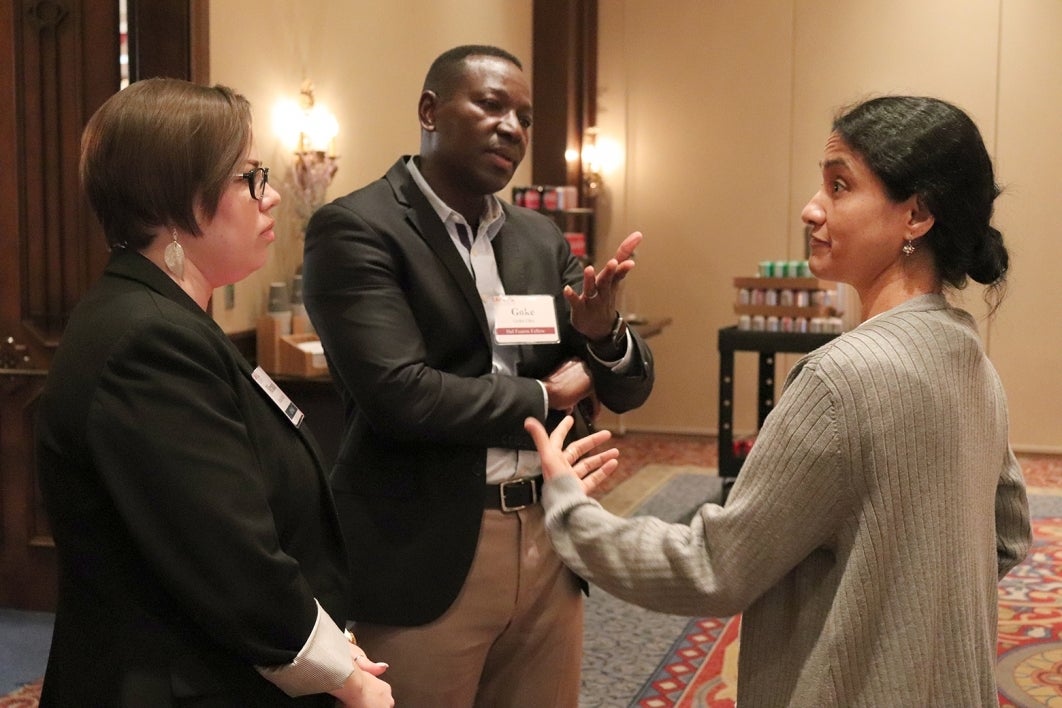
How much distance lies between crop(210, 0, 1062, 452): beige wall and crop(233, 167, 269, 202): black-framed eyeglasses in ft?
18.0

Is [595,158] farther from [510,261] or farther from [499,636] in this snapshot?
[499,636]

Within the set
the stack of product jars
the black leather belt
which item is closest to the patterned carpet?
the stack of product jars

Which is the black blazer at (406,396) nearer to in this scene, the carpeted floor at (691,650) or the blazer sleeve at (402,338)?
the blazer sleeve at (402,338)

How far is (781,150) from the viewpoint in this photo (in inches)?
322

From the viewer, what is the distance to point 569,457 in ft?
4.91

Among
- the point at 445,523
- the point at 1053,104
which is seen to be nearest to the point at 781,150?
the point at 1053,104

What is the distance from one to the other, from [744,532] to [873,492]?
6.1 inches

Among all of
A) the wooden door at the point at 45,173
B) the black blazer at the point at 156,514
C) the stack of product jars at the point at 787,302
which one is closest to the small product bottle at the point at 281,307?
the wooden door at the point at 45,173

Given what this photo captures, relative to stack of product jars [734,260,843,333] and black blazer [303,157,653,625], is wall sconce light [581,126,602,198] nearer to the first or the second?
Answer: stack of product jars [734,260,843,333]

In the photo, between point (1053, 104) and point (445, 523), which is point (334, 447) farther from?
point (1053, 104)

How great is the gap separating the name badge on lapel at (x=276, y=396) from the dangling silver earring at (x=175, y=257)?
160 millimetres

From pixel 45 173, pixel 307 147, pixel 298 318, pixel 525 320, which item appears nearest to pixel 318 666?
pixel 525 320

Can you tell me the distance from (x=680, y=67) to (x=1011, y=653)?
225 inches

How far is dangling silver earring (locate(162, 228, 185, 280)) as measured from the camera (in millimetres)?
1355
